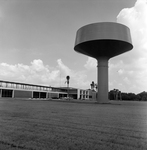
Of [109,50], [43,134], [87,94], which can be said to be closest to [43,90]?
[87,94]

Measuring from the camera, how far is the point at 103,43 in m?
25.3

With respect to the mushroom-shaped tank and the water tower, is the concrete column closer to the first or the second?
the water tower

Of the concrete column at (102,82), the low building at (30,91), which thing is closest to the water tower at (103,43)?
the concrete column at (102,82)

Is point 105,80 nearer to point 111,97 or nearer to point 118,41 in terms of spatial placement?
point 118,41

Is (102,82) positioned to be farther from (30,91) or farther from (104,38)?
(30,91)

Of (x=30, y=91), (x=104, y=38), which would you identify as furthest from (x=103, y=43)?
(x=30, y=91)

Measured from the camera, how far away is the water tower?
79.8ft

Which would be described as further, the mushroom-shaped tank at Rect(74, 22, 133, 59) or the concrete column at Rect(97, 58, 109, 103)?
the concrete column at Rect(97, 58, 109, 103)

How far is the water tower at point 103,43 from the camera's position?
957 inches

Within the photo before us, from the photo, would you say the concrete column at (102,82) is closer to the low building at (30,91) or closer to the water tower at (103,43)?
the water tower at (103,43)

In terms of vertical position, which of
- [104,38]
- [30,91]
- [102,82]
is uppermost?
[104,38]

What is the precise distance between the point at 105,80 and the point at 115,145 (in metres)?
24.0

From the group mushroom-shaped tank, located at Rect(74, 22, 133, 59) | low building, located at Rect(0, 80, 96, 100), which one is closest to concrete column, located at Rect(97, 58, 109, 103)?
mushroom-shaped tank, located at Rect(74, 22, 133, 59)

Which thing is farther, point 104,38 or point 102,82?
point 102,82
